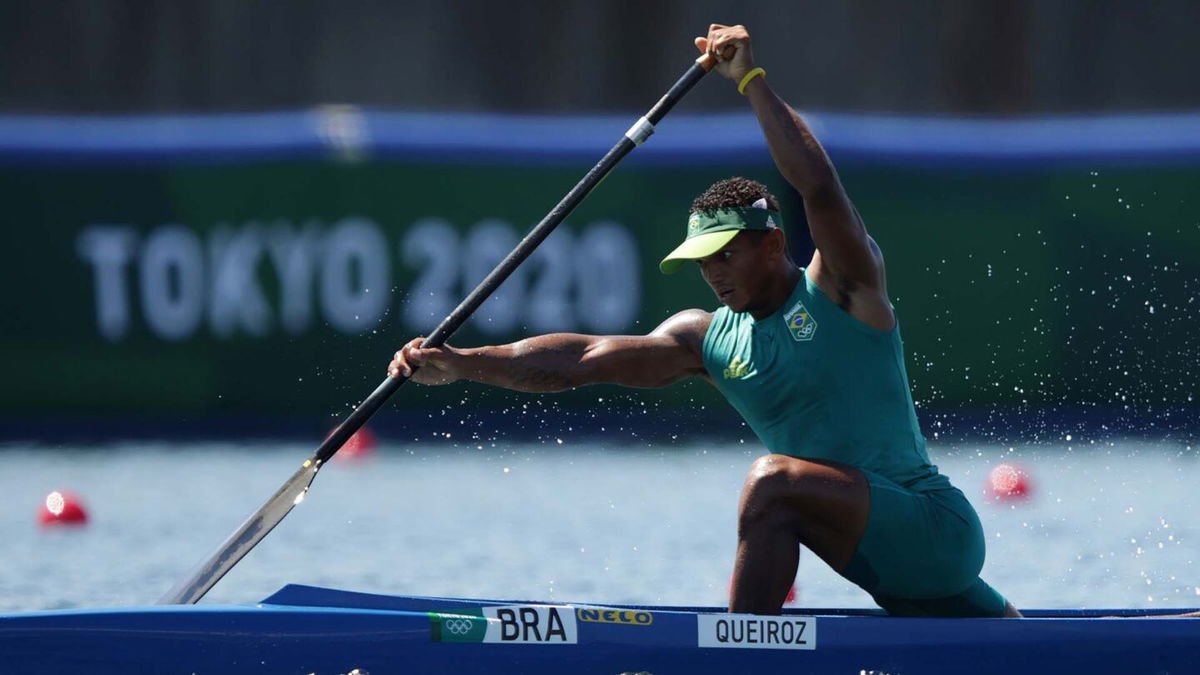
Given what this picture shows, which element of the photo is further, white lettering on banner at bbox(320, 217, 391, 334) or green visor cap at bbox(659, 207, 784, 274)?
white lettering on banner at bbox(320, 217, 391, 334)

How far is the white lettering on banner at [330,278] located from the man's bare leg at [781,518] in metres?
6.72

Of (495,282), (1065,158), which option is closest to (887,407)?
(495,282)

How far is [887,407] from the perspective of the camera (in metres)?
5.21

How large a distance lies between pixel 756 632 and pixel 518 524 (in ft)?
15.2

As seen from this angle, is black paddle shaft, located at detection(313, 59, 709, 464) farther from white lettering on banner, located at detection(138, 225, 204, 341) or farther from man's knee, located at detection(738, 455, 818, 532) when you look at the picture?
white lettering on banner, located at detection(138, 225, 204, 341)

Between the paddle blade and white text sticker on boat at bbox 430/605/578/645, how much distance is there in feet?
4.34

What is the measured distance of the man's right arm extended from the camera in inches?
222

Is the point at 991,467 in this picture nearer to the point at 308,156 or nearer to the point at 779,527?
the point at 308,156

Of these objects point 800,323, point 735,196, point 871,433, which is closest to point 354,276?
point 735,196

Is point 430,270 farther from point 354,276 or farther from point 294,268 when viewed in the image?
point 294,268

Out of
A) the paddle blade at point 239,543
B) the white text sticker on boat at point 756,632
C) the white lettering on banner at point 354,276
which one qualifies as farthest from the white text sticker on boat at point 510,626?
the white lettering on banner at point 354,276

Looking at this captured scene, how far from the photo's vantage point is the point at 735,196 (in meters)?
5.29

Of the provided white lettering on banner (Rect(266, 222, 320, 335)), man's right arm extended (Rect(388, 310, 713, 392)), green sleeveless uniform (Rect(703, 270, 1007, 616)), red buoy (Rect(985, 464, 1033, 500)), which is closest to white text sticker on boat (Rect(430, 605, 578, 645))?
green sleeveless uniform (Rect(703, 270, 1007, 616))

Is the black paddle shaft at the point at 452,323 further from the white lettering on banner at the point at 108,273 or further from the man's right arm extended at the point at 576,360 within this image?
the white lettering on banner at the point at 108,273
